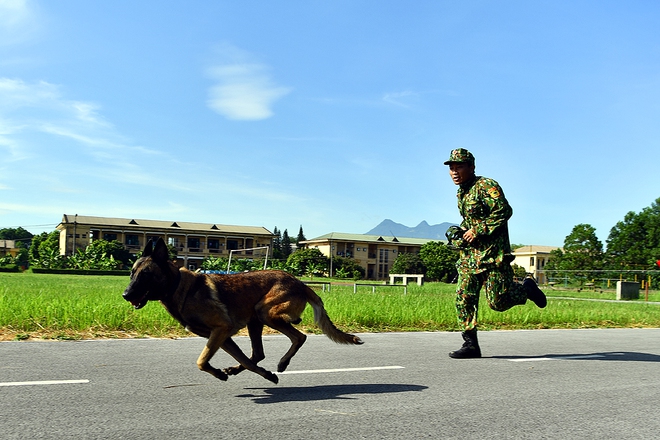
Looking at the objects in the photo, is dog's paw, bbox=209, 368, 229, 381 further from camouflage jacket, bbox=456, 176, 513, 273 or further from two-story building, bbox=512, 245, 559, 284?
two-story building, bbox=512, 245, 559, 284

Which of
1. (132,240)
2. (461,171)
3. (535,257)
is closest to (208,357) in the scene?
(461,171)

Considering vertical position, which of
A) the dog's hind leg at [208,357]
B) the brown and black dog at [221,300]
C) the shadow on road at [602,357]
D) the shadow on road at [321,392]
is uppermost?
the brown and black dog at [221,300]

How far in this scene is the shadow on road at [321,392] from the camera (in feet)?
15.7

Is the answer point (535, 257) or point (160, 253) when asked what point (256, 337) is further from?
point (535, 257)

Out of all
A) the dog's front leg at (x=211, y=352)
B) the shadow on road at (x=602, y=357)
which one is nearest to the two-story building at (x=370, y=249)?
the shadow on road at (x=602, y=357)

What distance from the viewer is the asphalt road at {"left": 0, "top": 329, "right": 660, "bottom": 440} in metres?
3.87

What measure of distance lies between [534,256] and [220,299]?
4953 inches

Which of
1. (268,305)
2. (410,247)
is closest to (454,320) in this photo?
(268,305)

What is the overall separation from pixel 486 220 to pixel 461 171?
2.20 ft

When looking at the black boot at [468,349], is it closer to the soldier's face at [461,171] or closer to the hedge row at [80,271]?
the soldier's face at [461,171]

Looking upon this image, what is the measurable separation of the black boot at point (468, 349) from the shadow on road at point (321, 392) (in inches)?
79.6

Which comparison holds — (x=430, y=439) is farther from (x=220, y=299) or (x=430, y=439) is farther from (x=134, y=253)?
(x=134, y=253)

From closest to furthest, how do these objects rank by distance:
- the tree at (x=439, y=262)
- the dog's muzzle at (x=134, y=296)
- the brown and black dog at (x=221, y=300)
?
the dog's muzzle at (x=134, y=296) → the brown and black dog at (x=221, y=300) → the tree at (x=439, y=262)

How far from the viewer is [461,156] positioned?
7359mm
